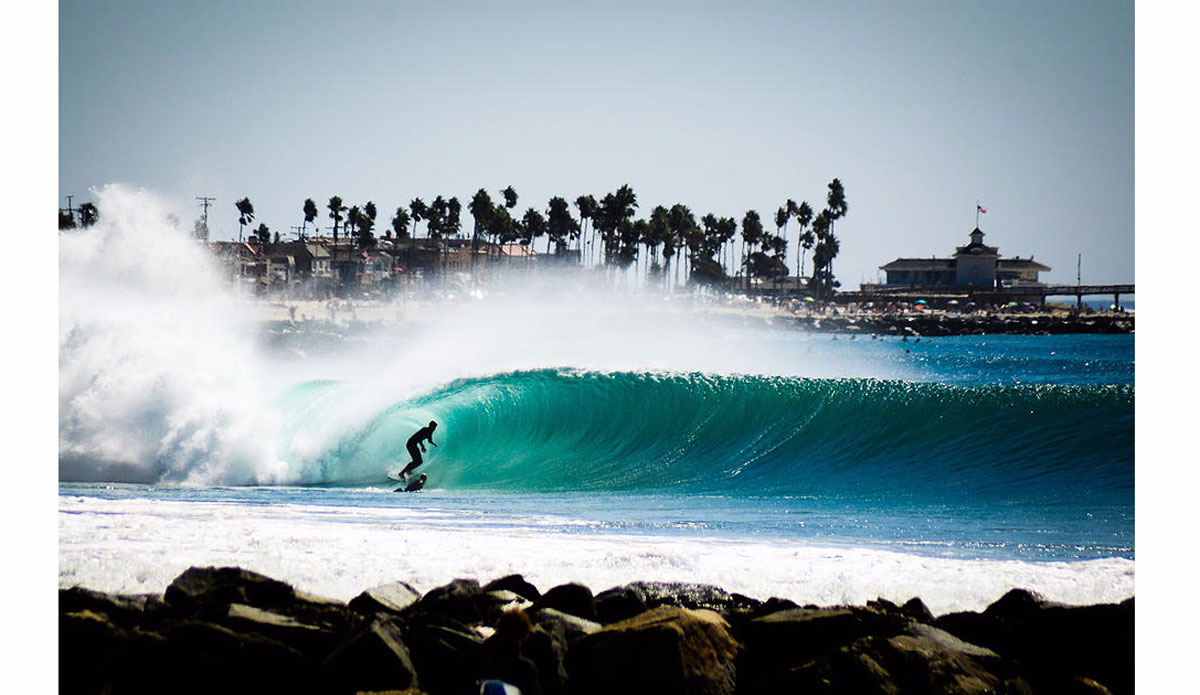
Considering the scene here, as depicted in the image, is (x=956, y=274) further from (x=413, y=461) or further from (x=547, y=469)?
(x=413, y=461)

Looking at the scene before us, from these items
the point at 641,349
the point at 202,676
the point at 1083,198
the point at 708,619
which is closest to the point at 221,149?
the point at 202,676

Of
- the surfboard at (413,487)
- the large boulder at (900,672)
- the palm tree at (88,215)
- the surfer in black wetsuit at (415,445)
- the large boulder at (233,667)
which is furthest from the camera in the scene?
the surfer in black wetsuit at (415,445)

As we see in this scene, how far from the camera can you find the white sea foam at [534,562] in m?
4.09

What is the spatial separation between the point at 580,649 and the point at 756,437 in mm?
7391

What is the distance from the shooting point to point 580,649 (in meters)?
3.08

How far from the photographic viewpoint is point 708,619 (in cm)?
313

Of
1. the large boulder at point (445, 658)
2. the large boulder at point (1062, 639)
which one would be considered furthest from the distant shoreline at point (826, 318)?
the large boulder at point (445, 658)

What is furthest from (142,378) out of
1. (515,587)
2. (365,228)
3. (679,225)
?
(679,225)

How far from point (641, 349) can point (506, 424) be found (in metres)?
14.8

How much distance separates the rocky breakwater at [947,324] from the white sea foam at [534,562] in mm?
28293

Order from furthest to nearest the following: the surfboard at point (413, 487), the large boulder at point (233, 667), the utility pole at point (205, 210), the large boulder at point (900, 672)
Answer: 1. the surfboard at point (413, 487)
2. the utility pole at point (205, 210)
3. the large boulder at point (233, 667)
4. the large boulder at point (900, 672)

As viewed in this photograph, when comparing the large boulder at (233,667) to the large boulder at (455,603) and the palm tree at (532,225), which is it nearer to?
the large boulder at (455,603)

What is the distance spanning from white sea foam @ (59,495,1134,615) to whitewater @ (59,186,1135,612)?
0.8 inches

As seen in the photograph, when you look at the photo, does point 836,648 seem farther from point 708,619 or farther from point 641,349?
point 641,349
